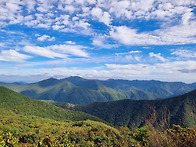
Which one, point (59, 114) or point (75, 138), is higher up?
point (75, 138)

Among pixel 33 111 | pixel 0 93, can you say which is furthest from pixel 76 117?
pixel 0 93

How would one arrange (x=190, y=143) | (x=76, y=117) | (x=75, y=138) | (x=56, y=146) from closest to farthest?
(x=190, y=143) < (x=56, y=146) < (x=75, y=138) < (x=76, y=117)

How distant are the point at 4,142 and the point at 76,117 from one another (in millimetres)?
187276

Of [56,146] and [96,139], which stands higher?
[56,146]

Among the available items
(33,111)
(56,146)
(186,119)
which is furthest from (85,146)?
(186,119)

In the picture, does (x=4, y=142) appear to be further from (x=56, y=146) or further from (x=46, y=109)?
(x=46, y=109)

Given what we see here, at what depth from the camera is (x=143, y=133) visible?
26.3 meters

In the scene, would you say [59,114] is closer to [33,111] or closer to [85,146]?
[33,111]

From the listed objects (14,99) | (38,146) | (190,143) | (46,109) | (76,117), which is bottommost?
(76,117)

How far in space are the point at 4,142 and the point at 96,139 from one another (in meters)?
16.5

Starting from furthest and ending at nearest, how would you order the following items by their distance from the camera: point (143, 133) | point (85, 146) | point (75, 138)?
point (143, 133) < point (75, 138) < point (85, 146)

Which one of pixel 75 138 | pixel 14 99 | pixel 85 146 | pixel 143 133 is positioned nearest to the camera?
pixel 85 146

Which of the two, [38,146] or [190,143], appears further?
[38,146]

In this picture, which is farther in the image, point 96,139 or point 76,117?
point 76,117
